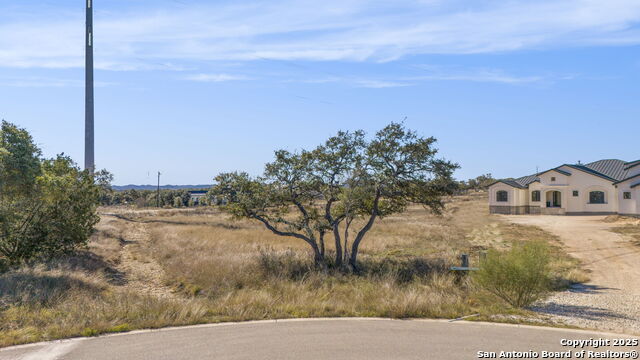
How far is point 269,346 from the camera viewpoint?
7.34m

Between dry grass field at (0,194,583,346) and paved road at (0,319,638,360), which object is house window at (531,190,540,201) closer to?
dry grass field at (0,194,583,346)

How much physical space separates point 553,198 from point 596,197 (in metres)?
4.67

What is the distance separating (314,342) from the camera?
757 centimetres

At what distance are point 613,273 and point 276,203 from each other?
13.1 m

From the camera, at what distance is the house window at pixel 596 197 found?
49.0 metres

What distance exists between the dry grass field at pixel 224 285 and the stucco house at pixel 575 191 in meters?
18.6

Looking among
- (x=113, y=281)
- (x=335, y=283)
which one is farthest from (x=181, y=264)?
(x=335, y=283)

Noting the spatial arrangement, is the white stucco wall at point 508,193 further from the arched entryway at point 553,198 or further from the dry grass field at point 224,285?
the dry grass field at point 224,285

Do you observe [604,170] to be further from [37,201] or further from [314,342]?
[314,342]

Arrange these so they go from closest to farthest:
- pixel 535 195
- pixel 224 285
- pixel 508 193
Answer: pixel 224 285 < pixel 535 195 < pixel 508 193

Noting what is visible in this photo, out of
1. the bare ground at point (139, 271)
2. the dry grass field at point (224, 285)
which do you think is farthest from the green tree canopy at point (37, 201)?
the bare ground at point (139, 271)

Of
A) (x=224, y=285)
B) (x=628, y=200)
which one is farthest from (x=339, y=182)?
(x=628, y=200)

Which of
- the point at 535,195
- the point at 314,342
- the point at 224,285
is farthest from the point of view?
the point at 535,195

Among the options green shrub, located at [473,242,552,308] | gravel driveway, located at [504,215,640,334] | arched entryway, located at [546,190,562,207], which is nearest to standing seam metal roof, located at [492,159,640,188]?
arched entryway, located at [546,190,562,207]
